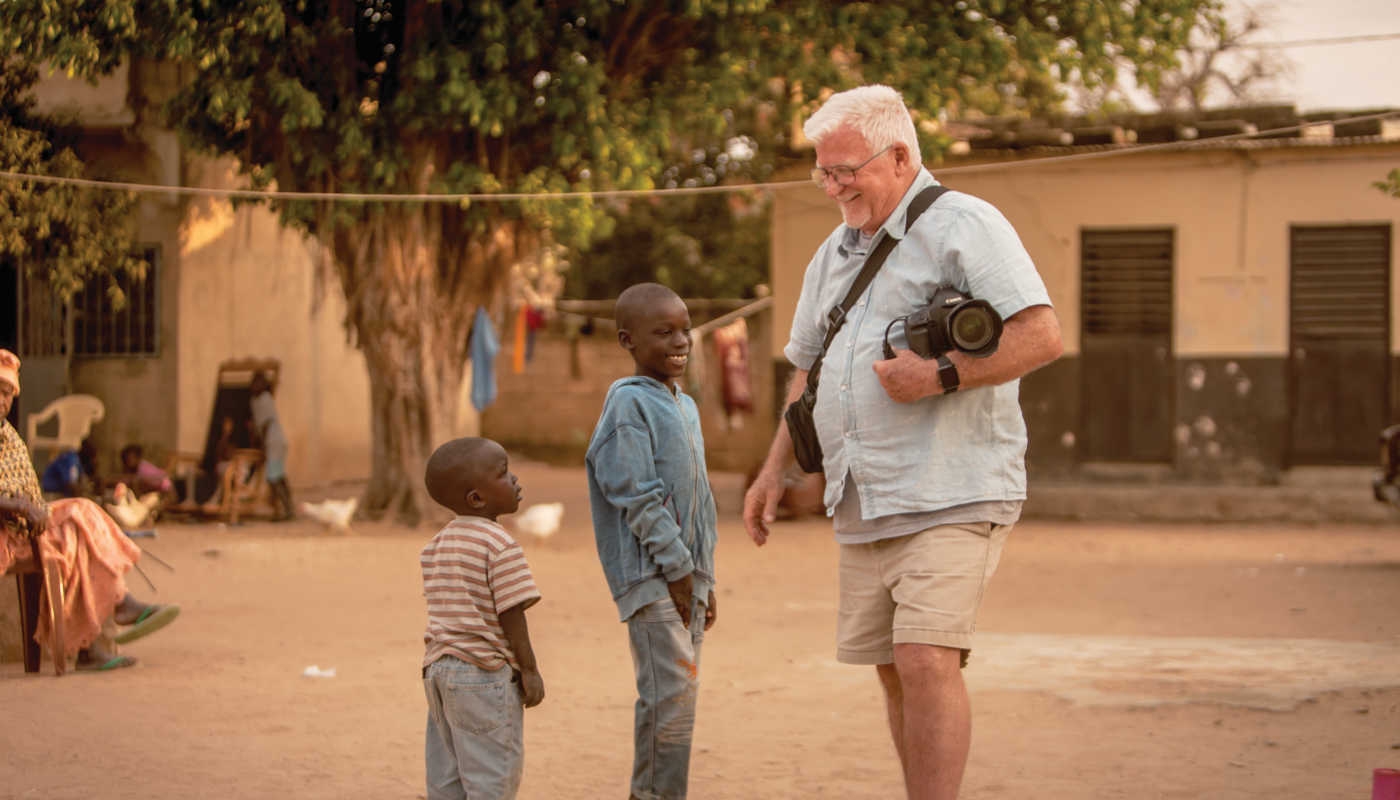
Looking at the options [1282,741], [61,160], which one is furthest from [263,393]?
[1282,741]

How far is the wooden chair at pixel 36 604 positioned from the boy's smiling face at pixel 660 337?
11.4 ft

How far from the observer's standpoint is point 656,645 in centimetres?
408

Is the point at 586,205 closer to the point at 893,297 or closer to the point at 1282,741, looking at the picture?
the point at 1282,741

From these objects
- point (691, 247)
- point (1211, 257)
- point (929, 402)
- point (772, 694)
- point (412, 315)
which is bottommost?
point (772, 694)

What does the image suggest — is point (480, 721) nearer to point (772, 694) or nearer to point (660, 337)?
point (660, 337)

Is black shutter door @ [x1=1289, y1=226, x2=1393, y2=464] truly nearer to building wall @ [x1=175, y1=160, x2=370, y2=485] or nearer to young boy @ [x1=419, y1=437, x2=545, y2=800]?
building wall @ [x1=175, y1=160, x2=370, y2=485]

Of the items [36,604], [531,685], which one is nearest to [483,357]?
[36,604]

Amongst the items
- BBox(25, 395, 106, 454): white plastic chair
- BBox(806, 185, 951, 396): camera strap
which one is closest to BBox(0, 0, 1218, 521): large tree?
BBox(25, 395, 106, 454): white plastic chair

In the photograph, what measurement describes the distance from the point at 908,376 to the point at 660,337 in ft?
3.17

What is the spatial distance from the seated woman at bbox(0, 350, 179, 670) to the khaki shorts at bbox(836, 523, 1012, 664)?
13.5 ft

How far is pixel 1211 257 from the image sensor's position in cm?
1505

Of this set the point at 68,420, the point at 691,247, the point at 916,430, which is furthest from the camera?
the point at 691,247

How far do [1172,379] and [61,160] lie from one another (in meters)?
10.0

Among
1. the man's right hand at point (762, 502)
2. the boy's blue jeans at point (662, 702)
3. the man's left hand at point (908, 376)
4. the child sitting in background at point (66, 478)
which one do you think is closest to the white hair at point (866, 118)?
the man's left hand at point (908, 376)
